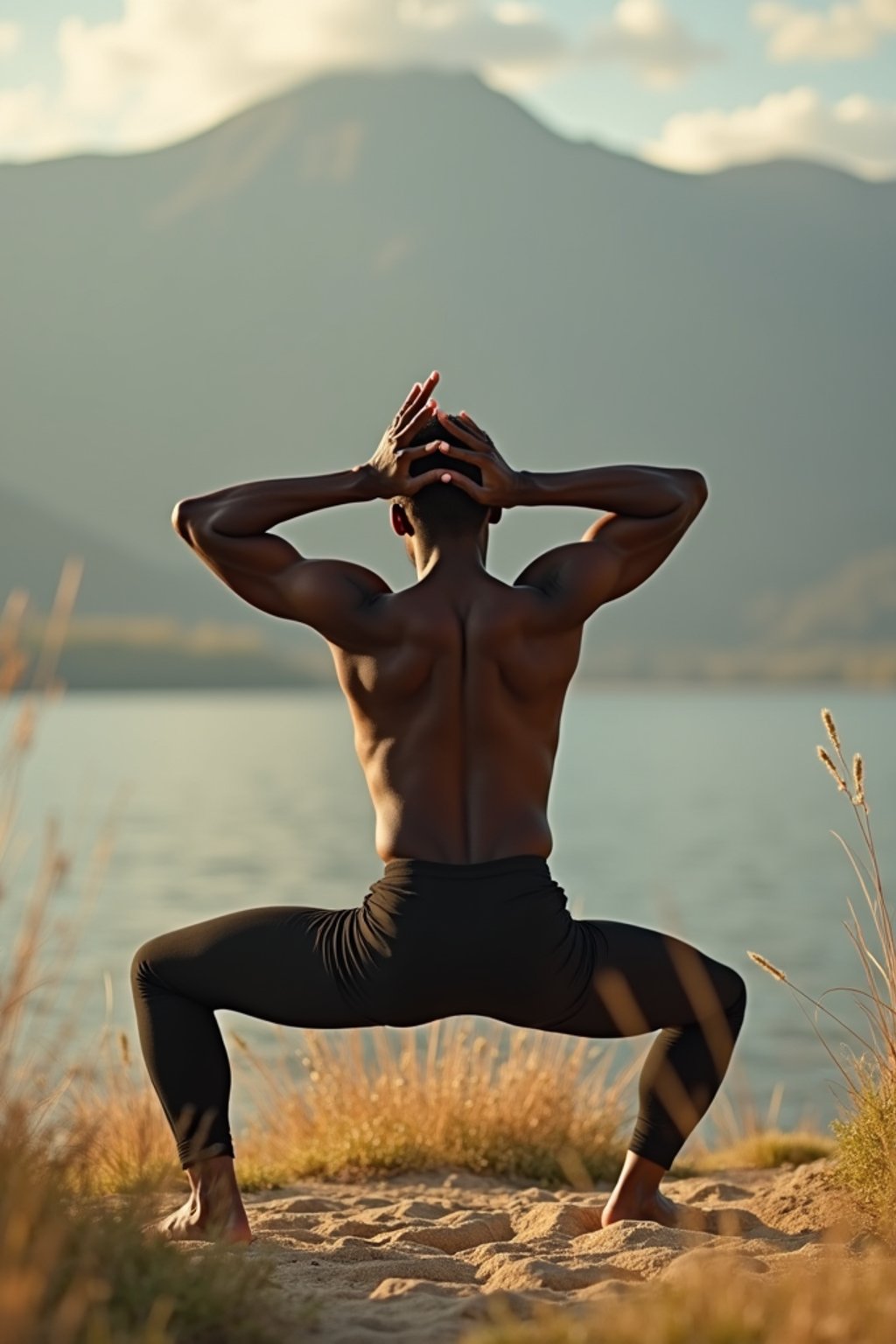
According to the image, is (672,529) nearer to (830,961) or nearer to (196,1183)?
(196,1183)

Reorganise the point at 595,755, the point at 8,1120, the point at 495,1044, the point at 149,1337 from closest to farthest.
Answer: the point at 149,1337 < the point at 8,1120 < the point at 495,1044 < the point at 595,755

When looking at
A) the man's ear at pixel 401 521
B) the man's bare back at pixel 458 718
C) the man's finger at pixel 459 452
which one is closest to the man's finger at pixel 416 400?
the man's finger at pixel 459 452

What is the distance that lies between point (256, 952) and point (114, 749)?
71.6 meters

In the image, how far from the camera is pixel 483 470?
4086 millimetres

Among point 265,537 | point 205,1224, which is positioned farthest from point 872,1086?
point 265,537

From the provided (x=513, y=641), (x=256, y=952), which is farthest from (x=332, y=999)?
(x=513, y=641)

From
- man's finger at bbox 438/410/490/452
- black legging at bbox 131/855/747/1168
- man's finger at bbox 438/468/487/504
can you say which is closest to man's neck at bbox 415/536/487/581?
man's finger at bbox 438/468/487/504

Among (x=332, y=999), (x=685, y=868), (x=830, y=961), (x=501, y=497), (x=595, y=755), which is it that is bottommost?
(x=332, y=999)

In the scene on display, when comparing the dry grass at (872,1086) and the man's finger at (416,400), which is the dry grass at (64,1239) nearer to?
the man's finger at (416,400)

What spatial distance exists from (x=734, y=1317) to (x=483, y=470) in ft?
7.32

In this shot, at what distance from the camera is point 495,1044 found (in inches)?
241

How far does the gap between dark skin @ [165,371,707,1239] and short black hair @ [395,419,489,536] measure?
0.02m

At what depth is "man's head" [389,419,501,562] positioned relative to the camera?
13.5 feet

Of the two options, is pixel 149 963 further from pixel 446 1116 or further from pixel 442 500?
pixel 446 1116
